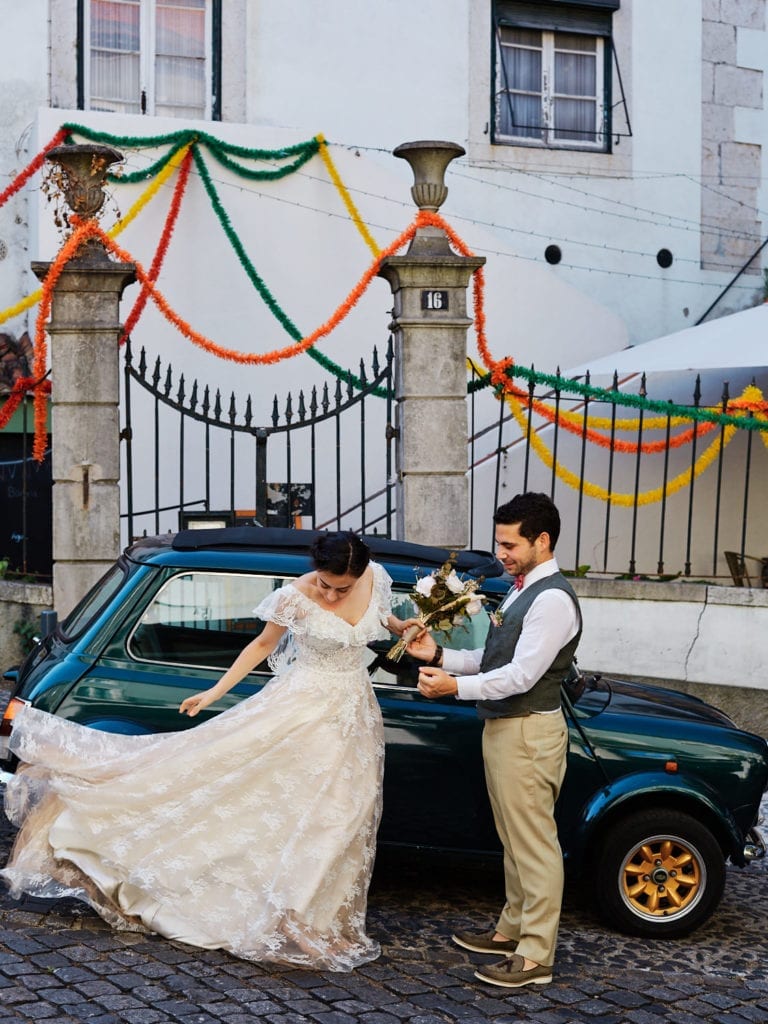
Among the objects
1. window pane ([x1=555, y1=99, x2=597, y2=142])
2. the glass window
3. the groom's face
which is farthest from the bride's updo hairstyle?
window pane ([x1=555, y1=99, x2=597, y2=142])

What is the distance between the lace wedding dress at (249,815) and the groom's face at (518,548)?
0.61 metres

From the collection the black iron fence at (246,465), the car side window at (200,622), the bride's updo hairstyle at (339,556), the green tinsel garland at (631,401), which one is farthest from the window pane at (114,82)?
the bride's updo hairstyle at (339,556)

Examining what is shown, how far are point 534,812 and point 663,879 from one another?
Result: 97 centimetres

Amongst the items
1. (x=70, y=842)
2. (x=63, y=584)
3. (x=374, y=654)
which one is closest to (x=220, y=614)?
(x=374, y=654)

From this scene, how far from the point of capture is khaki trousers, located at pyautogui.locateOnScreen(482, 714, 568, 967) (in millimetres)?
5293

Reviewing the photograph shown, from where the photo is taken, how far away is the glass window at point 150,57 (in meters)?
14.6

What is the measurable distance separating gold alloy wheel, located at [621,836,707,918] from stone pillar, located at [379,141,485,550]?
4.50 metres

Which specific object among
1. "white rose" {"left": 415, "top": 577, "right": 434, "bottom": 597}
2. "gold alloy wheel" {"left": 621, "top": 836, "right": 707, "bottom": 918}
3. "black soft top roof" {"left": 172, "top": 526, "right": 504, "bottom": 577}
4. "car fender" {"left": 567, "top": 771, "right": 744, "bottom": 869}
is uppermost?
"black soft top roof" {"left": 172, "top": 526, "right": 504, "bottom": 577}

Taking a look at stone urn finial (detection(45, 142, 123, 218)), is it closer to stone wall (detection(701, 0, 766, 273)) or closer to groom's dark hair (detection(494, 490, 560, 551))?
groom's dark hair (detection(494, 490, 560, 551))

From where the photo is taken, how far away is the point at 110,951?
532cm

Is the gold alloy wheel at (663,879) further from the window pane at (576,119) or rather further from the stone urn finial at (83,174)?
the window pane at (576,119)

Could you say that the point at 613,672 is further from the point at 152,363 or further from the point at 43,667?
the point at 152,363

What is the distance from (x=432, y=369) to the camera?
33.4 ft

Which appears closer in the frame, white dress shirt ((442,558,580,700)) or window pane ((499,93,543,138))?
white dress shirt ((442,558,580,700))
